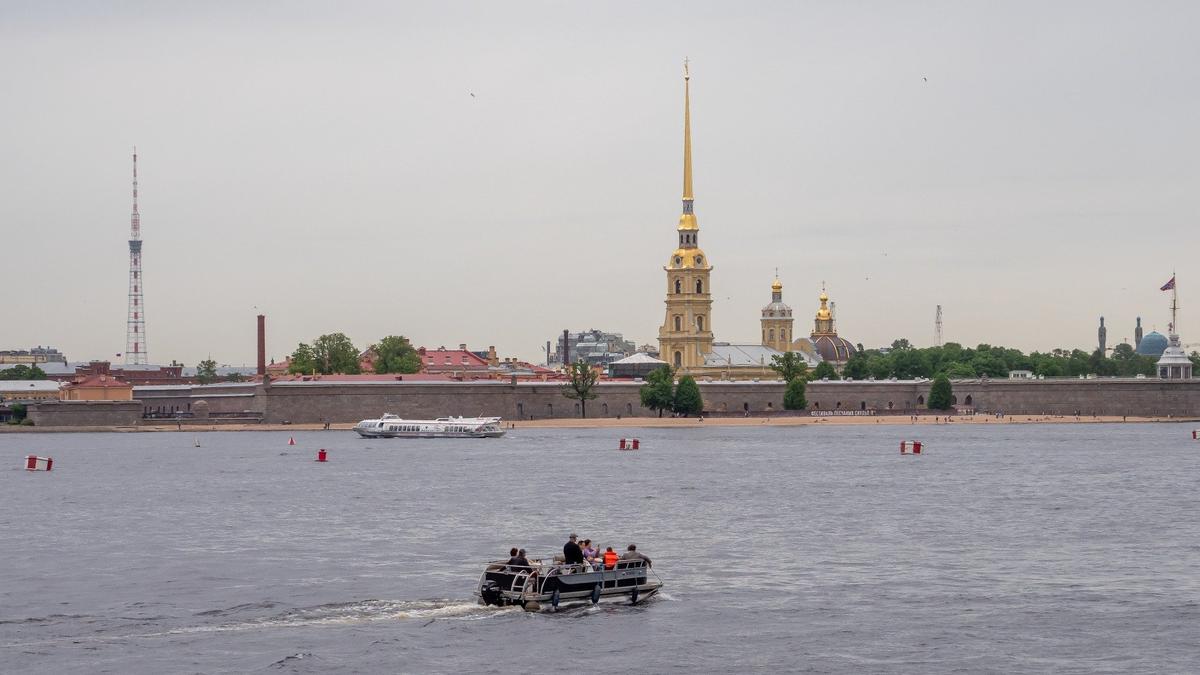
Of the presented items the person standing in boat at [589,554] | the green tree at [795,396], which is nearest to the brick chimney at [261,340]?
the green tree at [795,396]

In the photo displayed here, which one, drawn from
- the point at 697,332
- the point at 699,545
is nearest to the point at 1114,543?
the point at 699,545

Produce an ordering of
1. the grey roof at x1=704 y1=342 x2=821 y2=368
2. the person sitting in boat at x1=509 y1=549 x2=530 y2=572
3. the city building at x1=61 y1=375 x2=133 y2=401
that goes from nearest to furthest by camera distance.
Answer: the person sitting in boat at x1=509 y1=549 x2=530 y2=572
the city building at x1=61 y1=375 x2=133 y2=401
the grey roof at x1=704 y1=342 x2=821 y2=368

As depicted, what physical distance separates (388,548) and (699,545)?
8.48m

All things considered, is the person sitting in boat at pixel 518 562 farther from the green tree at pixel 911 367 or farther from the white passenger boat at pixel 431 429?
the green tree at pixel 911 367

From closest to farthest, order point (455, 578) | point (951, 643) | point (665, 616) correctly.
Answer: point (951, 643) < point (665, 616) < point (455, 578)

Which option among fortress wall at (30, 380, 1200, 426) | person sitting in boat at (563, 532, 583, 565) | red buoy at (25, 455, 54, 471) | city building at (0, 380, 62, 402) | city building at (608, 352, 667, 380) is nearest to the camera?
person sitting in boat at (563, 532, 583, 565)

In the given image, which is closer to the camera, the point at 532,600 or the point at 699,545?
the point at 532,600

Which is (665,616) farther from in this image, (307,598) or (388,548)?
(388,548)

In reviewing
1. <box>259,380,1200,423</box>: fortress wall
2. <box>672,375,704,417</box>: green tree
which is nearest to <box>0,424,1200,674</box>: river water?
<box>259,380,1200,423</box>: fortress wall

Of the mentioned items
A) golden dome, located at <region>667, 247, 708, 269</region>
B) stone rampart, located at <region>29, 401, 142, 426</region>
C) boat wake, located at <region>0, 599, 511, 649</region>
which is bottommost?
boat wake, located at <region>0, 599, 511, 649</region>

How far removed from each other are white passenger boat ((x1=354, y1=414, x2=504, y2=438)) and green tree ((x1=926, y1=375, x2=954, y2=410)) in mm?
43853

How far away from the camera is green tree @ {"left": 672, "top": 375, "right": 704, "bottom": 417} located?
147250mm

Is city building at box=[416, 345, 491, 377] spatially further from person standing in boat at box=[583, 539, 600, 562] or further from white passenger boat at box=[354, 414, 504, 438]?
person standing in boat at box=[583, 539, 600, 562]

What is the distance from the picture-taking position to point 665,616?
3650cm
